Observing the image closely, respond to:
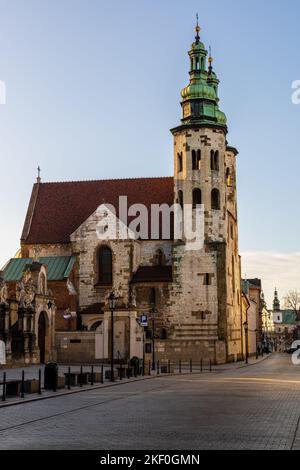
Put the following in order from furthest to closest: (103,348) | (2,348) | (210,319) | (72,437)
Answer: (210,319)
(103,348)
(2,348)
(72,437)

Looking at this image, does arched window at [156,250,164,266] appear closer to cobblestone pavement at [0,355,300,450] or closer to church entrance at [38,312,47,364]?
church entrance at [38,312,47,364]

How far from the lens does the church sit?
173 ft

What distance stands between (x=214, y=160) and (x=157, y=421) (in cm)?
4377

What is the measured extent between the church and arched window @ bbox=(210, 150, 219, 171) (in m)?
0.08

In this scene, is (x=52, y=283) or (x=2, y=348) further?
(x=52, y=283)

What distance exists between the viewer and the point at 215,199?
5775 centimetres

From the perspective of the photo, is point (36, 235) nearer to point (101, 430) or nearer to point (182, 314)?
point (182, 314)

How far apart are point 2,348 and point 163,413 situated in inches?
965

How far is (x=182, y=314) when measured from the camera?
55.1 meters

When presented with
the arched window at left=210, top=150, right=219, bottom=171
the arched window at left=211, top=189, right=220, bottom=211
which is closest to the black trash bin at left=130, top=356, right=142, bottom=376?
the arched window at left=211, top=189, right=220, bottom=211

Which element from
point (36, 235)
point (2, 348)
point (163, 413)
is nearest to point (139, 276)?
point (36, 235)

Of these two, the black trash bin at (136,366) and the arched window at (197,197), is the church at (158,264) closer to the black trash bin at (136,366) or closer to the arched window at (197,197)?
the arched window at (197,197)

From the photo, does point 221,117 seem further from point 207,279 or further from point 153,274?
point 207,279

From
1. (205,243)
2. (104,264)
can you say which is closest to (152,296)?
(104,264)
